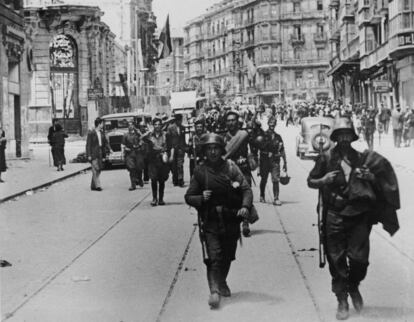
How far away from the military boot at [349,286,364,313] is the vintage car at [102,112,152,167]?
863 inches

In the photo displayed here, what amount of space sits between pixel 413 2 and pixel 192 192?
3785cm

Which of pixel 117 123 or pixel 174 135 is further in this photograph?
pixel 117 123

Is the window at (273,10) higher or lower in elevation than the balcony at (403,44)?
higher

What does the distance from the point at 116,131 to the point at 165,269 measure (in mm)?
20625

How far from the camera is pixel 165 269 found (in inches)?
368

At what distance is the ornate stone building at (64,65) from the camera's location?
4800 centimetres

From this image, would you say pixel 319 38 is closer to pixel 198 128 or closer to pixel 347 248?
pixel 198 128

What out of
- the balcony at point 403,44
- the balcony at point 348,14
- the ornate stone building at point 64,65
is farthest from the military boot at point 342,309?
the balcony at point 348,14

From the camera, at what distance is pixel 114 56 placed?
219 ft

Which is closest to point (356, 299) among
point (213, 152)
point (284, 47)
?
point (213, 152)

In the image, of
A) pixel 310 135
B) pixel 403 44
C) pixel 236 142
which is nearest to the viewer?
pixel 236 142

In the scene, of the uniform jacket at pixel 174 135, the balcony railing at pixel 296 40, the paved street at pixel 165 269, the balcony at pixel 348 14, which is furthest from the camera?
the balcony railing at pixel 296 40

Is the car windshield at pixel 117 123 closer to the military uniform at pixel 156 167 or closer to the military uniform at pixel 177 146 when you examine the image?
the military uniform at pixel 177 146

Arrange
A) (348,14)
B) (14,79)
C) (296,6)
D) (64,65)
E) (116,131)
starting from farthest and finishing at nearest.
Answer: (296,6), (348,14), (64,65), (14,79), (116,131)
